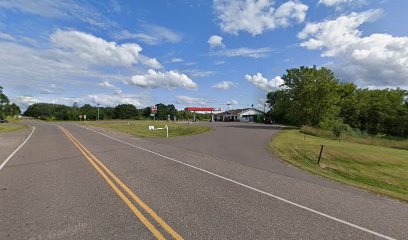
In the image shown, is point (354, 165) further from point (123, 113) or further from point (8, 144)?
point (123, 113)

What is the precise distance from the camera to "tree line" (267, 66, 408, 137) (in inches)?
1826

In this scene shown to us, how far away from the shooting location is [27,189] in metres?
7.47

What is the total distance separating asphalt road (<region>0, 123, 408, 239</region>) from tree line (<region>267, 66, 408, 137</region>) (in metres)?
33.3

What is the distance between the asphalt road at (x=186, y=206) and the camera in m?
4.80

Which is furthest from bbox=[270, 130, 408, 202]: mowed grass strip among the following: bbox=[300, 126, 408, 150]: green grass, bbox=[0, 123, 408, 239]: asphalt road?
bbox=[300, 126, 408, 150]: green grass

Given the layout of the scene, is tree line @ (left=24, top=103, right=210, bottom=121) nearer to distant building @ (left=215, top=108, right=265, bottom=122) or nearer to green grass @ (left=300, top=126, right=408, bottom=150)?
distant building @ (left=215, top=108, right=265, bottom=122)

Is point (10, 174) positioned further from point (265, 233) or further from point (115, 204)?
point (265, 233)

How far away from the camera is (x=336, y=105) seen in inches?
2131

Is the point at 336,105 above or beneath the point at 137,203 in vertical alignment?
above

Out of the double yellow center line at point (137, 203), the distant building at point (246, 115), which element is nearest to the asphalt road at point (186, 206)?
the double yellow center line at point (137, 203)

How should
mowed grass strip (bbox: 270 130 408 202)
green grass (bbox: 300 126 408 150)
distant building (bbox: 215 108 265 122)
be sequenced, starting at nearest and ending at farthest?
mowed grass strip (bbox: 270 130 408 202) → green grass (bbox: 300 126 408 150) → distant building (bbox: 215 108 265 122)

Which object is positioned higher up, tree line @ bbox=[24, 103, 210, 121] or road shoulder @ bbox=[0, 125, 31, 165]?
tree line @ bbox=[24, 103, 210, 121]

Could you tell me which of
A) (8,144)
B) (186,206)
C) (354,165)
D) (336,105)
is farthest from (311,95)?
(186,206)

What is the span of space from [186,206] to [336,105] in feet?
182
